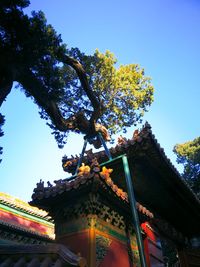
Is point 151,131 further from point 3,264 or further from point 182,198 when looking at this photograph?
point 3,264

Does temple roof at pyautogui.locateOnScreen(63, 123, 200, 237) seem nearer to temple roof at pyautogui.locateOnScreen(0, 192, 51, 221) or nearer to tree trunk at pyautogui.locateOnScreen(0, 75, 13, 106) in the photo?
tree trunk at pyautogui.locateOnScreen(0, 75, 13, 106)

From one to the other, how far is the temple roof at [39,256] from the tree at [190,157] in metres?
16.7

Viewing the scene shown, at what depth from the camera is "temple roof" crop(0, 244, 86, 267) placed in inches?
144

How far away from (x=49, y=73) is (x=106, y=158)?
3.18 metres

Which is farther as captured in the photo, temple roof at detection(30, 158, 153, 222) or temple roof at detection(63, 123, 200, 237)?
temple roof at detection(63, 123, 200, 237)

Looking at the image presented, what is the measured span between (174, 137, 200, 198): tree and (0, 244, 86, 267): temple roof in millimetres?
16707

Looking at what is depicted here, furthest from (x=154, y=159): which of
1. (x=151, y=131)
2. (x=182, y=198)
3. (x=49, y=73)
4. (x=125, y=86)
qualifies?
(x=125, y=86)

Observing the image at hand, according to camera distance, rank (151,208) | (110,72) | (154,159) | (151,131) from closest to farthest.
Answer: (151,131), (154,159), (151,208), (110,72)

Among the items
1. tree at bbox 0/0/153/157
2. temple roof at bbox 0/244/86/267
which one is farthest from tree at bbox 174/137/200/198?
temple roof at bbox 0/244/86/267

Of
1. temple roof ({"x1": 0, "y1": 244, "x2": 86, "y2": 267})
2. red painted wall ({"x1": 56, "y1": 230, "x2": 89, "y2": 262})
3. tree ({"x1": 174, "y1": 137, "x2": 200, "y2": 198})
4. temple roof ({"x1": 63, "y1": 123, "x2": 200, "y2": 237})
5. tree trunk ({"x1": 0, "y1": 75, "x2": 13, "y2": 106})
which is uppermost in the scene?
tree ({"x1": 174, "y1": 137, "x2": 200, "y2": 198})

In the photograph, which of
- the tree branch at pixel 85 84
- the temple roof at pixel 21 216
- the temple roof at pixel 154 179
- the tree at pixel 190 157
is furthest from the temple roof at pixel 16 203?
the tree at pixel 190 157

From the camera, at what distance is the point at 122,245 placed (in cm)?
553

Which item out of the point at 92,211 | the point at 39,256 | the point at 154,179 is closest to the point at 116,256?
the point at 92,211

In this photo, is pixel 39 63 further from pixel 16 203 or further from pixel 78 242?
pixel 16 203
